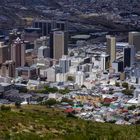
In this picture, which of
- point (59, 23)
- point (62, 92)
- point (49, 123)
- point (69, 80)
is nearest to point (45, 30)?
point (59, 23)

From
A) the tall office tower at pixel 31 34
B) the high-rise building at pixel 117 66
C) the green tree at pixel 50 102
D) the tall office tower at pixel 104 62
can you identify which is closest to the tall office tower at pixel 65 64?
the tall office tower at pixel 104 62

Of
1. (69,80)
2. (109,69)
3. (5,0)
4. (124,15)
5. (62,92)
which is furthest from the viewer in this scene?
(5,0)

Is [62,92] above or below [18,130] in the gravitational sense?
below

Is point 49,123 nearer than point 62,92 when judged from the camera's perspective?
Yes

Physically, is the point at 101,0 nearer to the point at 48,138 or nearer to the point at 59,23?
the point at 59,23

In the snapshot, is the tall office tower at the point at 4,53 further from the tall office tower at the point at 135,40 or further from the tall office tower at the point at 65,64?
the tall office tower at the point at 135,40

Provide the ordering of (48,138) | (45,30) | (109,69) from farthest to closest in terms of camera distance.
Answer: (45,30) < (109,69) < (48,138)

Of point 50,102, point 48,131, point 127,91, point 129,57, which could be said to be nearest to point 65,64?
point 129,57
